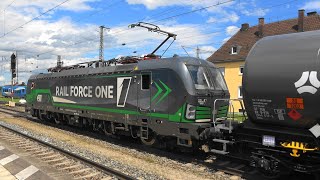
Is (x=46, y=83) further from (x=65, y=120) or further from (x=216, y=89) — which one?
(x=216, y=89)

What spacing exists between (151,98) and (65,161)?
3646 millimetres

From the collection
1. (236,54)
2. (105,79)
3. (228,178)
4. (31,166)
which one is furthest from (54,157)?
(236,54)

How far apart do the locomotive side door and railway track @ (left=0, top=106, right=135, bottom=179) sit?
2.78 meters

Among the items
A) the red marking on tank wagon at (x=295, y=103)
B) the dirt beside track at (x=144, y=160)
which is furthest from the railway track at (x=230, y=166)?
the red marking on tank wagon at (x=295, y=103)

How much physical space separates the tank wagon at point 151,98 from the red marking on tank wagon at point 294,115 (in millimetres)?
3901

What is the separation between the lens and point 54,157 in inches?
473

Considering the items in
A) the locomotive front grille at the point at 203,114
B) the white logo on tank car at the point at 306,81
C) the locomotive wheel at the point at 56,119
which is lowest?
the locomotive wheel at the point at 56,119

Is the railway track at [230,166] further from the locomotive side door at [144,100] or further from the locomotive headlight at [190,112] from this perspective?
the locomotive side door at [144,100]

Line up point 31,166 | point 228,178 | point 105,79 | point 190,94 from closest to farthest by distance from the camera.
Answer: point 228,178
point 31,166
point 190,94
point 105,79

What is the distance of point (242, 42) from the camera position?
45000mm

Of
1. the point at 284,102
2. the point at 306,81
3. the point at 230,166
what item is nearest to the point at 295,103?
the point at 284,102

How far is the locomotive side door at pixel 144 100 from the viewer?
12969 mm

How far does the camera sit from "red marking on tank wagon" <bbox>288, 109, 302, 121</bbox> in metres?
7.44

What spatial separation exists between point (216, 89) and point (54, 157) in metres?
6.01
